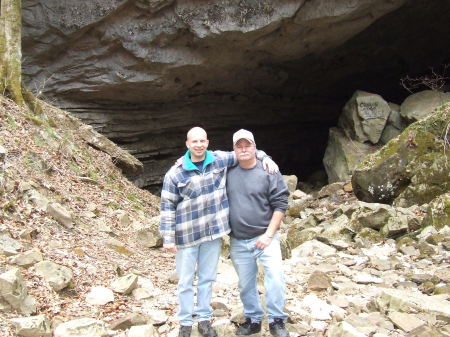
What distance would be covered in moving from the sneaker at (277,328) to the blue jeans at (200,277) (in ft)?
1.40

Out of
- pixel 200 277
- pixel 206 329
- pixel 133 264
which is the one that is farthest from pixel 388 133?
pixel 206 329

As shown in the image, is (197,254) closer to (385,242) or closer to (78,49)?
(385,242)

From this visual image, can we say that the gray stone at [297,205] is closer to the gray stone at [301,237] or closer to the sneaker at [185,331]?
the gray stone at [301,237]

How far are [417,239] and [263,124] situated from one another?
1073cm

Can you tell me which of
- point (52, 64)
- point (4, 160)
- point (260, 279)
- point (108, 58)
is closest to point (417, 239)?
point (260, 279)

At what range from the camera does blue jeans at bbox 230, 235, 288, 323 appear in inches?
118

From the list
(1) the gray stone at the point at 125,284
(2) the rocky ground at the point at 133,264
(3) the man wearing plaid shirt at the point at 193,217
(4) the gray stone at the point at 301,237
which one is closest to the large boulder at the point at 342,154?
(2) the rocky ground at the point at 133,264

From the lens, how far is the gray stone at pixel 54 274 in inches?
137

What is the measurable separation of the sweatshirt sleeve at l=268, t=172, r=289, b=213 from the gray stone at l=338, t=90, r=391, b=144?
34.4 ft

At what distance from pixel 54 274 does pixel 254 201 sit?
170 cm

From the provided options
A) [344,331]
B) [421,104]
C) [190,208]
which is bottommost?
[344,331]

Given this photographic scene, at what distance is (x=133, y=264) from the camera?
15.4 ft

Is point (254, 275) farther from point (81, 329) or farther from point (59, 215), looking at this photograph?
point (59, 215)

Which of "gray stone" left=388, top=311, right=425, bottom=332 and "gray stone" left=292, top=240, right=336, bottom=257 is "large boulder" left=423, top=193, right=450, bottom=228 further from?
"gray stone" left=388, top=311, right=425, bottom=332
